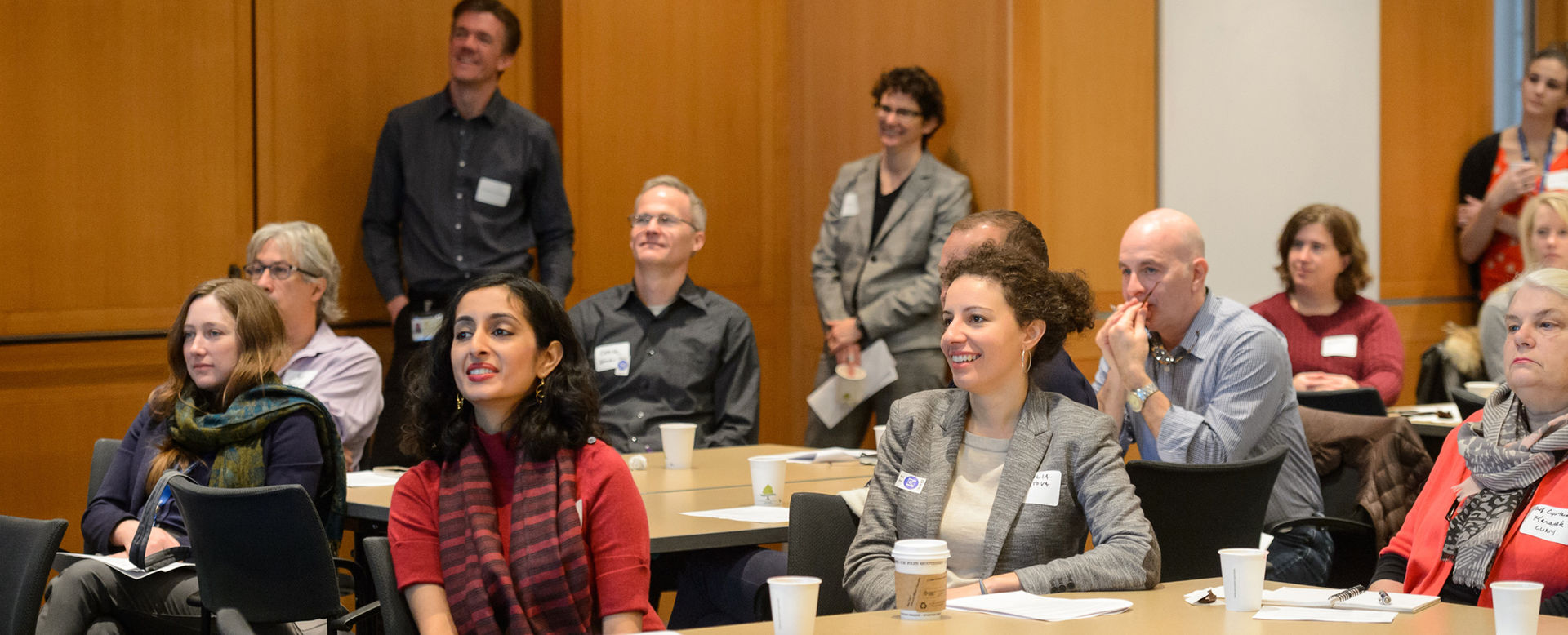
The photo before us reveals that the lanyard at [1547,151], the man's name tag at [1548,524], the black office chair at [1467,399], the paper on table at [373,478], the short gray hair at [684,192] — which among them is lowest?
the paper on table at [373,478]

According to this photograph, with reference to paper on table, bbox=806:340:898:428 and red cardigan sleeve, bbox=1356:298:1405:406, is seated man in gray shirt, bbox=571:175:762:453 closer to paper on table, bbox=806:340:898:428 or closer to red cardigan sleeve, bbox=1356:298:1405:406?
paper on table, bbox=806:340:898:428

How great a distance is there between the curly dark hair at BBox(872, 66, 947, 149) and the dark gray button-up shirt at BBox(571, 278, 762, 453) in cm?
167

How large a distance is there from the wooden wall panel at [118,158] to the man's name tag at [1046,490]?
3.98 metres

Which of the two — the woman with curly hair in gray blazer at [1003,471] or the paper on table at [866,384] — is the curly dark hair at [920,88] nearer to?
the paper on table at [866,384]

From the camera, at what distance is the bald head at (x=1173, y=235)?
3809mm

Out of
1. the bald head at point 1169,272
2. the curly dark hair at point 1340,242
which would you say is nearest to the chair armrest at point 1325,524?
the bald head at point 1169,272

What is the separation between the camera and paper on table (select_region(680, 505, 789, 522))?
328 cm

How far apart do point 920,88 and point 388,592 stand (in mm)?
4040

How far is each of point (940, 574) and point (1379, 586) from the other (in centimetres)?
109

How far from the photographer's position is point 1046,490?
273cm

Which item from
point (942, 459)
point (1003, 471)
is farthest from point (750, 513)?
point (1003, 471)

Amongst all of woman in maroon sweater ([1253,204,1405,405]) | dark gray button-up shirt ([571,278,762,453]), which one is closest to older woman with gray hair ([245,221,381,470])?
dark gray button-up shirt ([571,278,762,453])

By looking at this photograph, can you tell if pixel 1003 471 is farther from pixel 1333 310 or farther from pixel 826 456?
pixel 1333 310

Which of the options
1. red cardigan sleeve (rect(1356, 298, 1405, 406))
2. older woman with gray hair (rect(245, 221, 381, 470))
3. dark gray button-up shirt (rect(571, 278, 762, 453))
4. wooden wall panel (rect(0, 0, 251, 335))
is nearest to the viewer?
older woman with gray hair (rect(245, 221, 381, 470))
